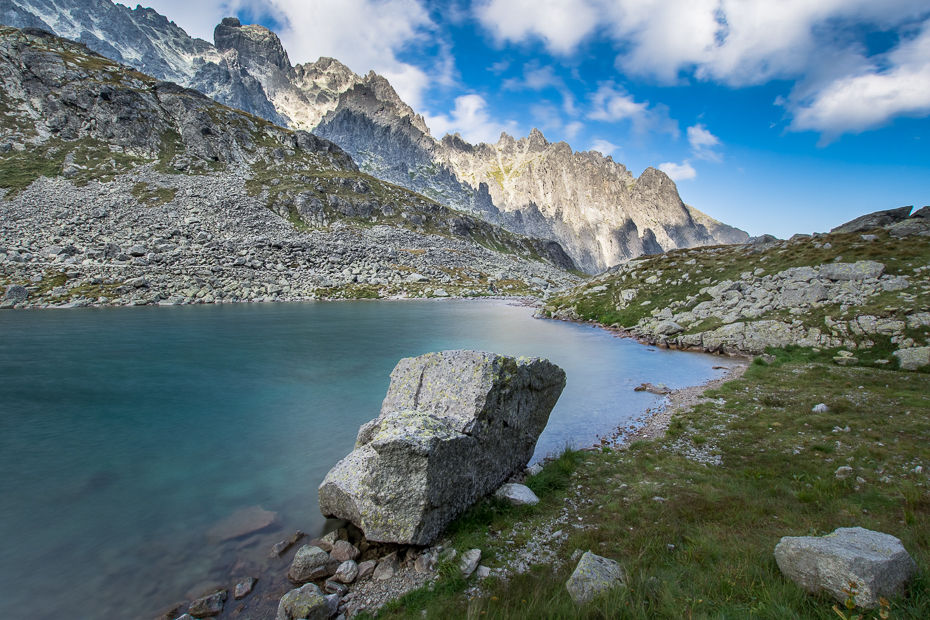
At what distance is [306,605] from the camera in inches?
252

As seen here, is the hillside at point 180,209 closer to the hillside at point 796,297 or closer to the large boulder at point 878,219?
Answer: the hillside at point 796,297

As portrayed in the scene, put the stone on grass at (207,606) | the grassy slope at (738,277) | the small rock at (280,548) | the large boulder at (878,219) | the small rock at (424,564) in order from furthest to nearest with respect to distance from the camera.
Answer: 1. the large boulder at (878,219)
2. the grassy slope at (738,277)
3. the small rock at (280,548)
4. the small rock at (424,564)
5. the stone on grass at (207,606)

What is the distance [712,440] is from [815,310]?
20.8m

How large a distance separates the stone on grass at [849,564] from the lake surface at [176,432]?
845cm

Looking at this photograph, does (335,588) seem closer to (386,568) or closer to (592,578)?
(386,568)

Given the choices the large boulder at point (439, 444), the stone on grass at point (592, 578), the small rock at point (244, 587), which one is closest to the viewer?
the stone on grass at point (592, 578)

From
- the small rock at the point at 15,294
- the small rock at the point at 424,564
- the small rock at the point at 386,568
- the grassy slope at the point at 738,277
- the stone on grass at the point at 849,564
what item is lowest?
the small rock at the point at 386,568

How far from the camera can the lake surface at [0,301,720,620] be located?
25.9 feet

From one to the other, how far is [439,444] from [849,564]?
5.97 metres

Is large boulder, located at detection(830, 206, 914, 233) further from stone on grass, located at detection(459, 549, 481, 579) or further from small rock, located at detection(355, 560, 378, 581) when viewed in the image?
small rock, located at detection(355, 560, 378, 581)

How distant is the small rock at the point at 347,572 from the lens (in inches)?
285

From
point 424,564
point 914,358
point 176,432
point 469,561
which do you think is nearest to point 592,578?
point 469,561

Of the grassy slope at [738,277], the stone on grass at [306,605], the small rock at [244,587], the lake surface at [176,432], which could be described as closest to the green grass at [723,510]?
the stone on grass at [306,605]

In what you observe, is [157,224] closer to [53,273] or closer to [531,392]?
[53,273]
